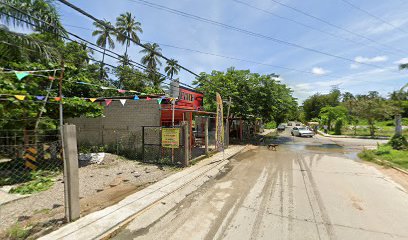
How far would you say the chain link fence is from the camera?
453 cm

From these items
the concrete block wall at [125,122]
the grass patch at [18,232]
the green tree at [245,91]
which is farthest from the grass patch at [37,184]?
the green tree at [245,91]

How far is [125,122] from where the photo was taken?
1243 cm

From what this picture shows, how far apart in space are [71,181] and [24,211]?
180cm

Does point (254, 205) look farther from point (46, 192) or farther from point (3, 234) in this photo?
point (46, 192)

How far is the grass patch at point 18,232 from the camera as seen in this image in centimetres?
403

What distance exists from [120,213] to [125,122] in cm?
801

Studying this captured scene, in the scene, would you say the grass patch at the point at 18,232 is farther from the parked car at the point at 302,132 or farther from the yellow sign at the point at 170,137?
the parked car at the point at 302,132

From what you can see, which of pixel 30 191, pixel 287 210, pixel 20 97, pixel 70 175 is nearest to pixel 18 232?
pixel 70 175

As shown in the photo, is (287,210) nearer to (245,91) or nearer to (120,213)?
(120,213)

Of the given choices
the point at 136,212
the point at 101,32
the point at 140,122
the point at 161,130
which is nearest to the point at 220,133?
the point at 161,130

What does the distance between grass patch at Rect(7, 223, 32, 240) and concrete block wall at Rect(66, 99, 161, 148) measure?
7.55 metres

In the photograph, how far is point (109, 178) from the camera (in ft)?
26.8

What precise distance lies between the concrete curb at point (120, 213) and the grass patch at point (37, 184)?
10.0 feet

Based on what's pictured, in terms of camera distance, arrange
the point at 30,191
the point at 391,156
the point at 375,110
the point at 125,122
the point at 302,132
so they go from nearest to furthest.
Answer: the point at 30,191, the point at 391,156, the point at 125,122, the point at 375,110, the point at 302,132
